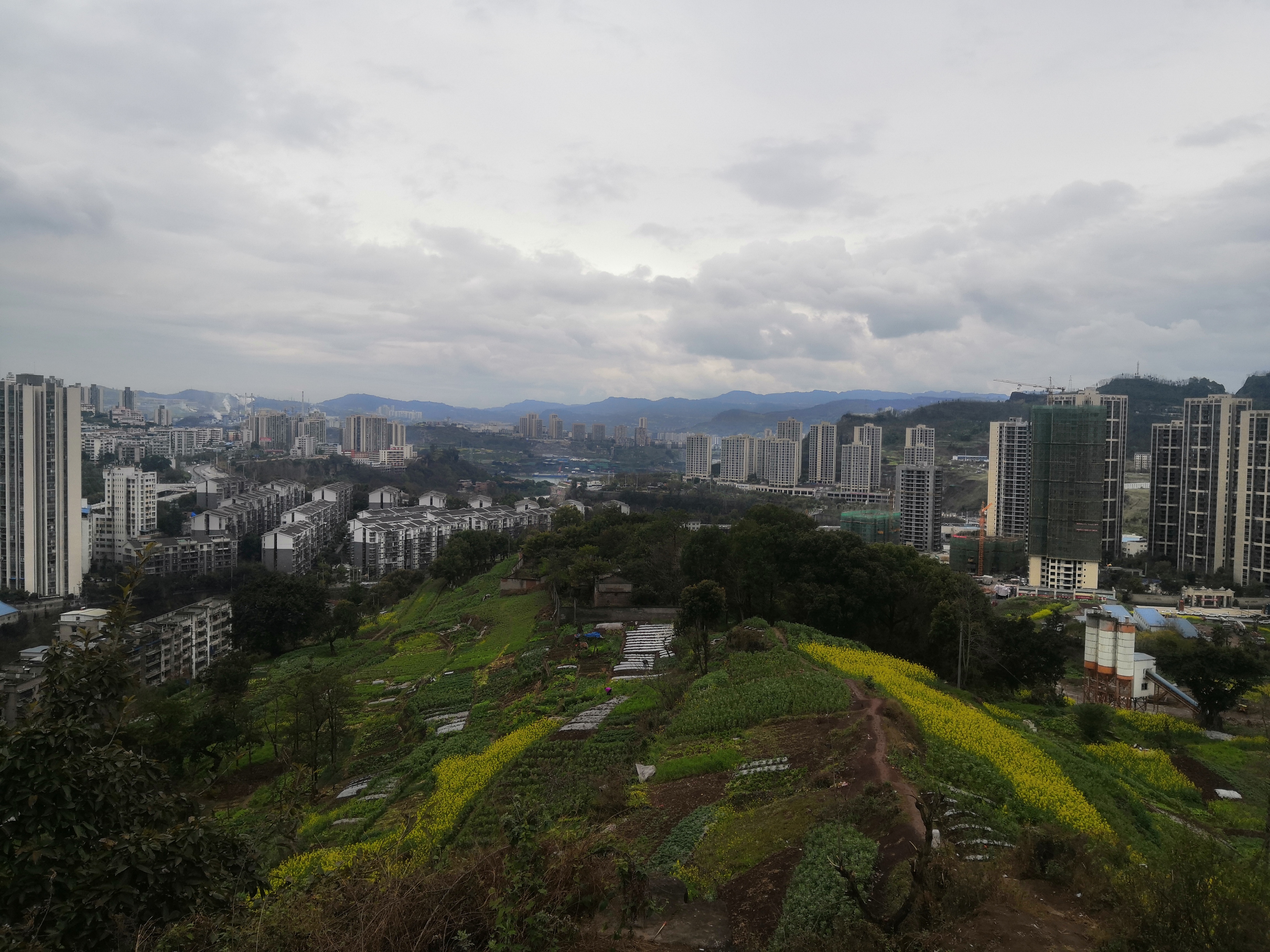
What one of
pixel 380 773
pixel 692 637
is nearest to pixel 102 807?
pixel 380 773

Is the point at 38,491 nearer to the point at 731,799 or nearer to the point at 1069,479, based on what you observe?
the point at 731,799

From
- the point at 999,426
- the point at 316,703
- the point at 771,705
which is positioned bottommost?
the point at 316,703

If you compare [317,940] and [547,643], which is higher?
[317,940]

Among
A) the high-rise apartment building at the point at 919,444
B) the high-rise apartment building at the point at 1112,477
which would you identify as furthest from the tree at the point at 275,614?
the high-rise apartment building at the point at 919,444

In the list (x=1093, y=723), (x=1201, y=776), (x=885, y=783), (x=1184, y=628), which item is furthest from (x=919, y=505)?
(x=885, y=783)

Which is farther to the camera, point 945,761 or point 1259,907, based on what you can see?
point 945,761

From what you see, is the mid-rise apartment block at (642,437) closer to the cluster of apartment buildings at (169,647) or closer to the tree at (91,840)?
the cluster of apartment buildings at (169,647)

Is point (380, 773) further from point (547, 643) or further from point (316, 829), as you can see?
point (547, 643)

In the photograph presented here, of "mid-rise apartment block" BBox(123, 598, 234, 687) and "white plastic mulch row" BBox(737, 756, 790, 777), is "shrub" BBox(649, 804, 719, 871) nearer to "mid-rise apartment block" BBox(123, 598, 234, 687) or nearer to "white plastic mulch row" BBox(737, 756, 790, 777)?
"white plastic mulch row" BBox(737, 756, 790, 777)
